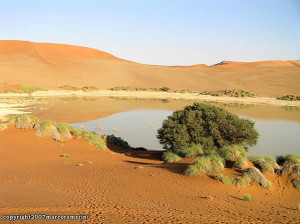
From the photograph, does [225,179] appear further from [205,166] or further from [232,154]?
[232,154]

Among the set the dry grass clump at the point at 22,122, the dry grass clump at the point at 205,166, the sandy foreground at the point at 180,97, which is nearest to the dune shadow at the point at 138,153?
the dry grass clump at the point at 22,122

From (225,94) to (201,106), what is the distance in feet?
119

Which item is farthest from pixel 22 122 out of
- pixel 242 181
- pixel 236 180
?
pixel 242 181

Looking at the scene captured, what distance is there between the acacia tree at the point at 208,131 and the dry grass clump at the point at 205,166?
4.32 metres

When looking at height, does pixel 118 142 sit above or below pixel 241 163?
below

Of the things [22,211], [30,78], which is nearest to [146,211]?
[22,211]

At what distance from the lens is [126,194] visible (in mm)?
8227

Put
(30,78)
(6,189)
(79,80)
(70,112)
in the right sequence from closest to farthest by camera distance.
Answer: (6,189) → (70,112) → (30,78) → (79,80)

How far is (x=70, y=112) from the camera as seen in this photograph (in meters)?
29.4

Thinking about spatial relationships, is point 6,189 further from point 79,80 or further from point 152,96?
point 79,80

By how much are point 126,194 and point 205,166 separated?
124 inches

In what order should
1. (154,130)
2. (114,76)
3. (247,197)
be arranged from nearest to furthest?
1. (247,197)
2. (154,130)
3. (114,76)

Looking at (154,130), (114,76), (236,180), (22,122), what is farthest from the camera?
(114,76)

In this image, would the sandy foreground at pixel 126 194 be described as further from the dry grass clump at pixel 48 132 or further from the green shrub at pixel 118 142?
the green shrub at pixel 118 142
